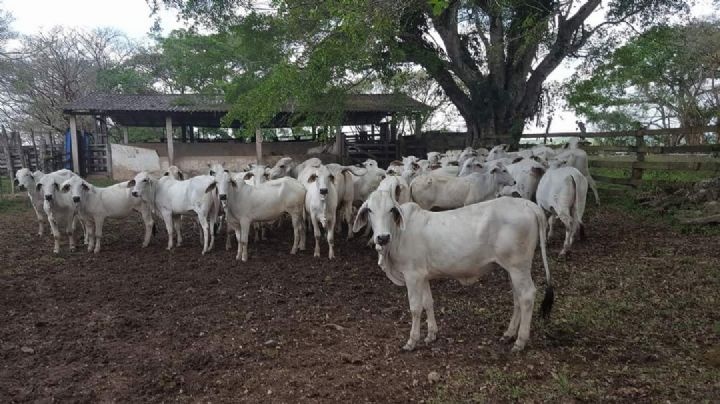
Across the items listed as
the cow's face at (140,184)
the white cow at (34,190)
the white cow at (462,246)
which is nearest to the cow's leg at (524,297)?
the white cow at (462,246)

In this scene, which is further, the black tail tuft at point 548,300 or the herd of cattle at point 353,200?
the herd of cattle at point 353,200

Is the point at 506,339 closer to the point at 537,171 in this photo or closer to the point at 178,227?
the point at 537,171

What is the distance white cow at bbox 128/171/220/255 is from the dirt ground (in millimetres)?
1125

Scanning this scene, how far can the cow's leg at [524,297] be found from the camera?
4621 mm

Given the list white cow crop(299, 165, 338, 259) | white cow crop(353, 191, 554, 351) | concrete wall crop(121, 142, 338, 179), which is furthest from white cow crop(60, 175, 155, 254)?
concrete wall crop(121, 142, 338, 179)

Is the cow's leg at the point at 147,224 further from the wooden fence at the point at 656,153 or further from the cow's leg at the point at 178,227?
the wooden fence at the point at 656,153

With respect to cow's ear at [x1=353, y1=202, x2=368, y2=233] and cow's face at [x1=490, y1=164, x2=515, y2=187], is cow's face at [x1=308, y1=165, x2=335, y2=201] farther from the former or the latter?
cow's ear at [x1=353, y1=202, x2=368, y2=233]

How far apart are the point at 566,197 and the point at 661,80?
71.0ft

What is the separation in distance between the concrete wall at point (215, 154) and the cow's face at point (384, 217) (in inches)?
763

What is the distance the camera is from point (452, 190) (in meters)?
9.55

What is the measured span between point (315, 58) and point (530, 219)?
7782 millimetres

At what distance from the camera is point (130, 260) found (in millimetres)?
8969

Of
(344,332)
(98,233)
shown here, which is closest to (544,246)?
(344,332)

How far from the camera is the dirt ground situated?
413 centimetres
